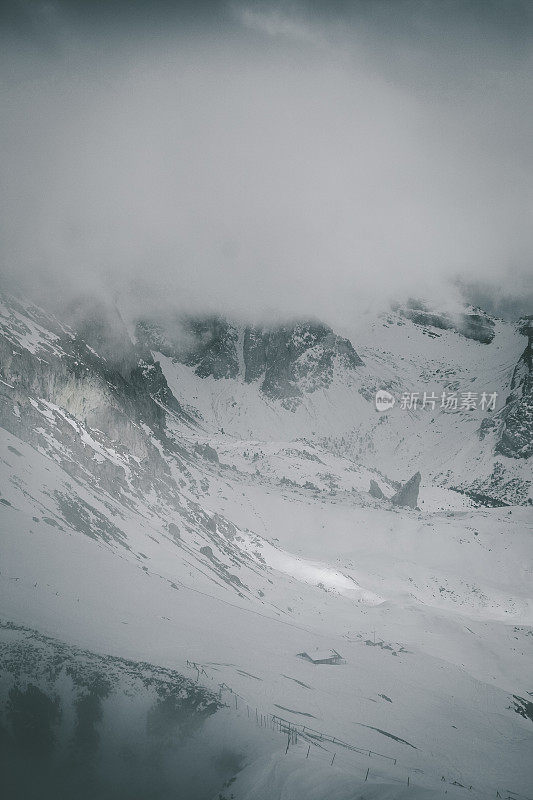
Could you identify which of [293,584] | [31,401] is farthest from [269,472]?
[31,401]

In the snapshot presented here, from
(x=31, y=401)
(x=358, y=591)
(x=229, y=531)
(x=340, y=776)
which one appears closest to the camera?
(x=340, y=776)

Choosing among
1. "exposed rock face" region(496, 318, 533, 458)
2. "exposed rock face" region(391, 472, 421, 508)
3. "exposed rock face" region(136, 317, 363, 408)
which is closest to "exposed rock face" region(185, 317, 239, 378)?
"exposed rock face" region(136, 317, 363, 408)

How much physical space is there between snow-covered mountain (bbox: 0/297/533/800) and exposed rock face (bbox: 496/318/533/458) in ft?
144

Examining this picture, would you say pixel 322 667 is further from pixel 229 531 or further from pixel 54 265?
pixel 54 265

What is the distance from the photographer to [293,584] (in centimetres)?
4478

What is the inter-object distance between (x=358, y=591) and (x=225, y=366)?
147 m

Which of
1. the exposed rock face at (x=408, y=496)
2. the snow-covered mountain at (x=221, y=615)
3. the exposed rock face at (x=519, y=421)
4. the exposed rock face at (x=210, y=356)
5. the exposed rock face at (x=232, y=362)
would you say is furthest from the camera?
the exposed rock face at (x=210, y=356)

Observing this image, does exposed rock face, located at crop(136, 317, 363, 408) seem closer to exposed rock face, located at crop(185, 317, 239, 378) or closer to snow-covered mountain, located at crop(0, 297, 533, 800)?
exposed rock face, located at crop(185, 317, 239, 378)

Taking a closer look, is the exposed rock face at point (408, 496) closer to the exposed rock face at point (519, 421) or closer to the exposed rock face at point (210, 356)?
the exposed rock face at point (519, 421)

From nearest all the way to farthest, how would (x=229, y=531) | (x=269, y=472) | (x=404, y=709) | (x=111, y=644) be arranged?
(x=111, y=644) < (x=404, y=709) < (x=229, y=531) < (x=269, y=472)

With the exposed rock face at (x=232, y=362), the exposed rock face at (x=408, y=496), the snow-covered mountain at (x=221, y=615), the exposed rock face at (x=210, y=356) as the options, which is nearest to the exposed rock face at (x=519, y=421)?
the snow-covered mountain at (x=221, y=615)

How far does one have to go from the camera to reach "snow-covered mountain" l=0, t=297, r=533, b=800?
35.8ft

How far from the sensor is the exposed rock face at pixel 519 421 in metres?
134

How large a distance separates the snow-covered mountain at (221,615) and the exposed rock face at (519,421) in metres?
44.0
